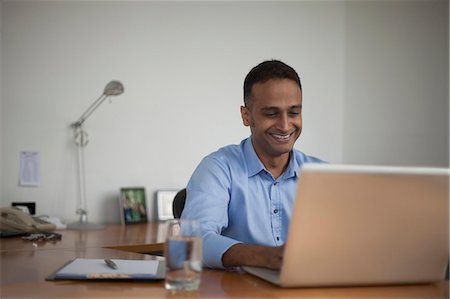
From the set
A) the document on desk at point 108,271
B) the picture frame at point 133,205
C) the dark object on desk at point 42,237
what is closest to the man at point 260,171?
the document on desk at point 108,271

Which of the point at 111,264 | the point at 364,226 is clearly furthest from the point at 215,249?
the point at 364,226

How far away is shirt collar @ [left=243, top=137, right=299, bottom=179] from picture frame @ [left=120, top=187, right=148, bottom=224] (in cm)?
146

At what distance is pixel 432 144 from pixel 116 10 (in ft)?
6.54

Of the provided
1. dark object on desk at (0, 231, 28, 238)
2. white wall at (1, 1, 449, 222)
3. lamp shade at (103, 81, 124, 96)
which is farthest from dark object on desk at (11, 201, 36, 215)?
lamp shade at (103, 81, 124, 96)

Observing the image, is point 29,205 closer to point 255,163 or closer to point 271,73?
point 255,163

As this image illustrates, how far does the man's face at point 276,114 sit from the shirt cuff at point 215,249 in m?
0.44

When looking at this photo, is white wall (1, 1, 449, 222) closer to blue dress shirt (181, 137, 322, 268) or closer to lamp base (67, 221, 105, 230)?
lamp base (67, 221, 105, 230)

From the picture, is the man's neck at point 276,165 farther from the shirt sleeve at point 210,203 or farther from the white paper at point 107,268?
the white paper at point 107,268

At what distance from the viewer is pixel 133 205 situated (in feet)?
10.2

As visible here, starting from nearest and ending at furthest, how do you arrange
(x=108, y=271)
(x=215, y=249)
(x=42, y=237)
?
(x=108, y=271) → (x=215, y=249) → (x=42, y=237)

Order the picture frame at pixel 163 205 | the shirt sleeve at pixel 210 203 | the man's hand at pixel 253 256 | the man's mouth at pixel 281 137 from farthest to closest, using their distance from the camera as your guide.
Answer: the picture frame at pixel 163 205 → the man's mouth at pixel 281 137 → the shirt sleeve at pixel 210 203 → the man's hand at pixel 253 256

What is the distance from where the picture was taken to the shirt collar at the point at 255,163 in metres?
1.68

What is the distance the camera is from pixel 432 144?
3246 mm

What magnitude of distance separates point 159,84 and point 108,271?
214cm
